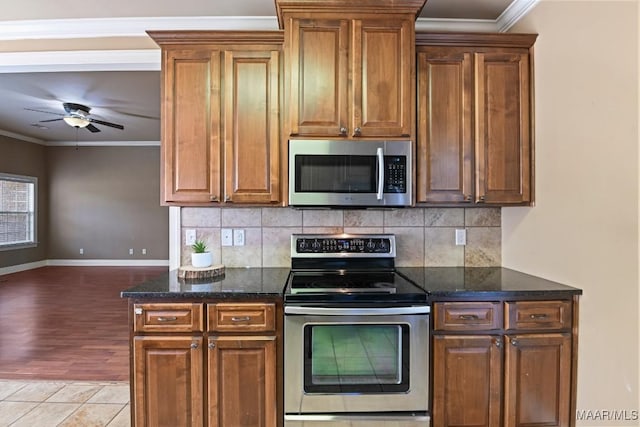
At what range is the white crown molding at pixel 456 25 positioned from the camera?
2.54m

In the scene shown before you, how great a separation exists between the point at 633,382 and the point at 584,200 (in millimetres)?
844

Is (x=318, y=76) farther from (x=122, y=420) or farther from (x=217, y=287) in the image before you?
(x=122, y=420)

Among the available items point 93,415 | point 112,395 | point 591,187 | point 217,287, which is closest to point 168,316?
point 217,287

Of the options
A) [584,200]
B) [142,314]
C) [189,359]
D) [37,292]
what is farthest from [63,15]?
[37,292]

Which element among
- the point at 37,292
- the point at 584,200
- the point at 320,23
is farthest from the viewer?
the point at 37,292

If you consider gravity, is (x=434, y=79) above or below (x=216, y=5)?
below

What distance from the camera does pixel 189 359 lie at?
1.84 m

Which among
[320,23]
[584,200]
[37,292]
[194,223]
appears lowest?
[37,292]

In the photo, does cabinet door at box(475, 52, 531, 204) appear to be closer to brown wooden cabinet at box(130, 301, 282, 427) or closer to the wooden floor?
brown wooden cabinet at box(130, 301, 282, 427)

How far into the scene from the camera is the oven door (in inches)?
71.5

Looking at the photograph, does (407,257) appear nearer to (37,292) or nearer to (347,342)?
(347,342)

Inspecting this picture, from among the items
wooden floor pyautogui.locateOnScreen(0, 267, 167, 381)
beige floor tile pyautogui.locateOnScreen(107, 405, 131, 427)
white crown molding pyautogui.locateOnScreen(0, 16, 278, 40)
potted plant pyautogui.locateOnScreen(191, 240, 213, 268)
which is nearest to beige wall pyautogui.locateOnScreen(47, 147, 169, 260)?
wooden floor pyautogui.locateOnScreen(0, 267, 167, 381)

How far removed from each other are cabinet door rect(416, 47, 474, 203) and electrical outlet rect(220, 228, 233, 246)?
1303mm

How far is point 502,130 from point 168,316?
2.21 meters
